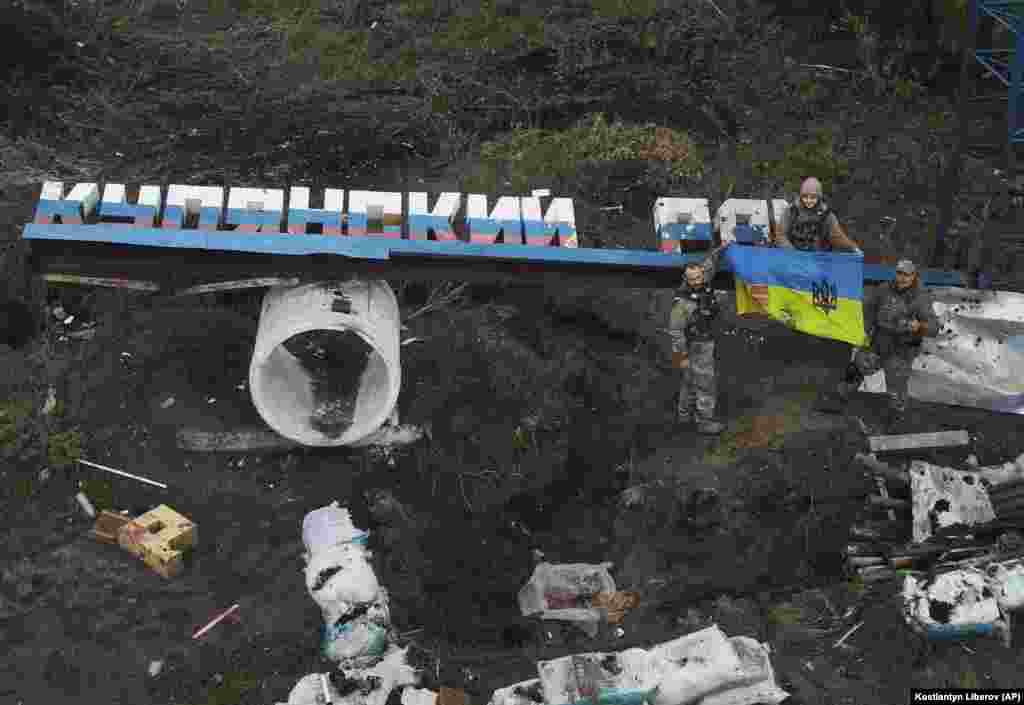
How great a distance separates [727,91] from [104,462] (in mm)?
9641

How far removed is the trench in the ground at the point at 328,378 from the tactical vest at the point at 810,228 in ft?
14.0

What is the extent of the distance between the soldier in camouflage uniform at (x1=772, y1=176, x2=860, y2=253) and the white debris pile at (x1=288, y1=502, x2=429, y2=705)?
198 inches

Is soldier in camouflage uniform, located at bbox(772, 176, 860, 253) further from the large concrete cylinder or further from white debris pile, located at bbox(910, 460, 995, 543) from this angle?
the large concrete cylinder

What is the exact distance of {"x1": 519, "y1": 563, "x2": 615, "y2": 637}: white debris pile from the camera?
380 inches

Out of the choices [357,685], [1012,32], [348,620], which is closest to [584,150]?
[1012,32]

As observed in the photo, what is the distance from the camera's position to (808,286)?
1116cm

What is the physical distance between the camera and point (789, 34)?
1717cm

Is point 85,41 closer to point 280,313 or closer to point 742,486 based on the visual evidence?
point 280,313

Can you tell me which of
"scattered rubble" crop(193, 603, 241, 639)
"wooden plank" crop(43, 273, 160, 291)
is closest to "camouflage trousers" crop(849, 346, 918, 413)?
"scattered rubble" crop(193, 603, 241, 639)

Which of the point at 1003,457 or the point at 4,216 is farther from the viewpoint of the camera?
the point at 4,216

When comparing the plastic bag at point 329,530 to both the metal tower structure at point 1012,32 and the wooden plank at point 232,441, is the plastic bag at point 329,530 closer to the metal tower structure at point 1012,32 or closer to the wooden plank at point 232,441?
the wooden plank at point 232,441

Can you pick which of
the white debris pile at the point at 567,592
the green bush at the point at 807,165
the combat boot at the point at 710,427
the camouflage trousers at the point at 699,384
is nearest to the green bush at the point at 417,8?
the green bush at the point at 807,165

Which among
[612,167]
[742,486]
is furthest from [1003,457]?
[612,167]

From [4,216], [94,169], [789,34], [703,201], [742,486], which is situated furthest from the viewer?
[789,34]
